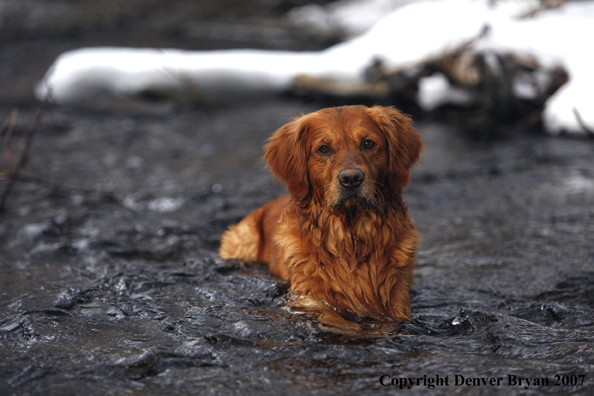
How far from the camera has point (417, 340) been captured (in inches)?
147

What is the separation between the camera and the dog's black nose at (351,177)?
3783 millimetres

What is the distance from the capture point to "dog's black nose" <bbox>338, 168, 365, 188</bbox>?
378 centimetres

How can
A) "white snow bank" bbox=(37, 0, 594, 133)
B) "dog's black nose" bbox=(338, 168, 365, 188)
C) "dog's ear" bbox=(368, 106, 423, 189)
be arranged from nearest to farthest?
"dog's black nose" bbox=(338, 168, 365, 188), "dog's ear" bbox=(368, 106, 423, 189), "white snow bank" bbox=(37, 0, 594, 133)

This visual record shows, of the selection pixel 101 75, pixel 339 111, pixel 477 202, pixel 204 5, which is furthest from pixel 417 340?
pixel 204 5

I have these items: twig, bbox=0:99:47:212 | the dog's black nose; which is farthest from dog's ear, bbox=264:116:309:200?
twig, bbox=0:99:47:212

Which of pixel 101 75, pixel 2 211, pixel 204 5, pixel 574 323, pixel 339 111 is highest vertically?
pixel 204 5

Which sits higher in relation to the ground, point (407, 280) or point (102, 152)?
point (102, 152)

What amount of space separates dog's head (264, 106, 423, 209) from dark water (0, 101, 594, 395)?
0.91 metres

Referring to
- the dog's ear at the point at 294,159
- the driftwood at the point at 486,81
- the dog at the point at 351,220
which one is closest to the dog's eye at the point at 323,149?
the dog at the point at 351,220

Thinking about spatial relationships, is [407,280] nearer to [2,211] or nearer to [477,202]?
[477,202]

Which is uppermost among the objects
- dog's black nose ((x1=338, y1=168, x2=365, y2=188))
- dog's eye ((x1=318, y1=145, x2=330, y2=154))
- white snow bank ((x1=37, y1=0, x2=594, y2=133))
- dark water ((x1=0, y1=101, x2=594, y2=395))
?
white snow bank ((x1=37, y1=0, x2=594, y2=133))

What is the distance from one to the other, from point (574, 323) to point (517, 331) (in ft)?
1.74

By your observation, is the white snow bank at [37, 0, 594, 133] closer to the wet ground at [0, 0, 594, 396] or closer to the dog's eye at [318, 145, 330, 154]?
the wet ground at [0, 0, 594, 396]

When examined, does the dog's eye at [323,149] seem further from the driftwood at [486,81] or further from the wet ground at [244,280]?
the driftwood at [486,81]
